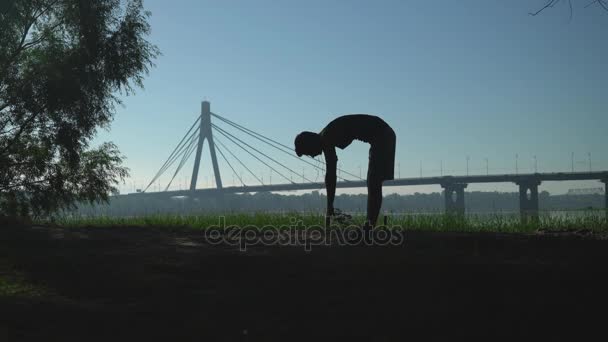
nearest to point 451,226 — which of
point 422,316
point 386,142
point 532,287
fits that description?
point 386,142

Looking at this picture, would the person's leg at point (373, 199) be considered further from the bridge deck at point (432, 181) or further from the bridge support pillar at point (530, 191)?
the bridge support pillar at point (530, 191)

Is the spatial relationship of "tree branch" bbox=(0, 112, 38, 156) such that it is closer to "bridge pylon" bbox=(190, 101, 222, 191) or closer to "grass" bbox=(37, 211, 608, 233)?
"grass" bbox=(37, 211, 608, 233)

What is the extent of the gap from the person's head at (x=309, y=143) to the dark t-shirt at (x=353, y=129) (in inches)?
7.9

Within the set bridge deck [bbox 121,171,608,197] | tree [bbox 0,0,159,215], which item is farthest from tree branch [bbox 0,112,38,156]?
bridge deck [bbox 121,171,608,197]

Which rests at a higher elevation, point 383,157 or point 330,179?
point 383,157

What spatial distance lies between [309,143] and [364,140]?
86 cm

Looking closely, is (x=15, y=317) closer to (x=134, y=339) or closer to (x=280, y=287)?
(x=134, y=339)

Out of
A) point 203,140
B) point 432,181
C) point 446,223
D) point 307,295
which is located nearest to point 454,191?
point 432,181

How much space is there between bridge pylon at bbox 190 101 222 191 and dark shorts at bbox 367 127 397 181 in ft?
146

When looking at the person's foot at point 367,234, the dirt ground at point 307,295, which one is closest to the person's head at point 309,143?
the person's foot at point 367,234

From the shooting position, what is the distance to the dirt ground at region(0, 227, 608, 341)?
266 centimetres

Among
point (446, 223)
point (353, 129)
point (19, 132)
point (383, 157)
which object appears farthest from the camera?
point (19, 132)

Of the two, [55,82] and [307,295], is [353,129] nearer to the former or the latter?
[307,295]

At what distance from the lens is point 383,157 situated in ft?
22.0
